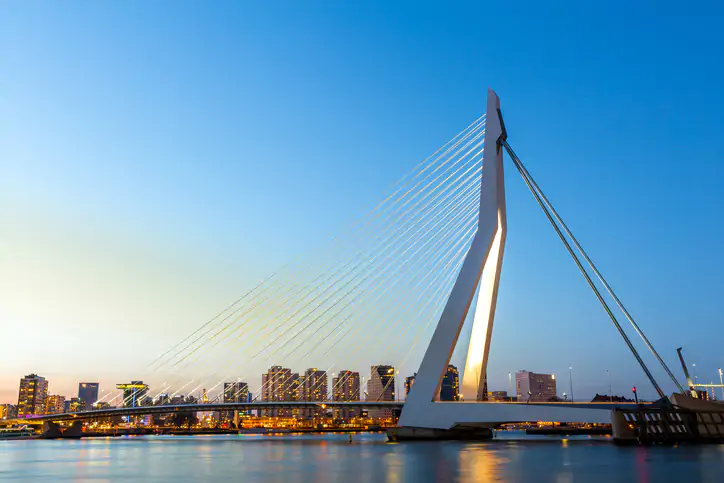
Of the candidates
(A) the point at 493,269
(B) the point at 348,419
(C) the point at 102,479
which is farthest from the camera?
(B) the point at 348,419

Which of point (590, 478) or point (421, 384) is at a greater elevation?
point (421, 384)

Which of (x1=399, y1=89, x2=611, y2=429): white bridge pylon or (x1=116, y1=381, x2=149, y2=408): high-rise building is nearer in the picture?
(x1=399, y1=89, x2=611, y2=429): white bridge pylon

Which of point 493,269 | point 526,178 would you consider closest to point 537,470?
point 493,269

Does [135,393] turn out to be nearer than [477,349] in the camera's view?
No

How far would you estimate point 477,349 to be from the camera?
29.0 metres

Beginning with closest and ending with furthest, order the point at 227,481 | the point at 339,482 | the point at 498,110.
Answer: the point at 339,482, the point at 227,481, the point at 498,110

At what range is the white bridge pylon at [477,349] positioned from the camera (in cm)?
2681

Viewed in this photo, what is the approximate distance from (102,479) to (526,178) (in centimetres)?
2165

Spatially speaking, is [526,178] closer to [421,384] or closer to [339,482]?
[421,384]

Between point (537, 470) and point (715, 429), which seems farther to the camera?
point (715, 429)

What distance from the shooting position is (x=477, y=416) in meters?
26.8

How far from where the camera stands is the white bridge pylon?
26812mm

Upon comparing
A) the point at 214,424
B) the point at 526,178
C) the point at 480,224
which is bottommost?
the point at 214,424

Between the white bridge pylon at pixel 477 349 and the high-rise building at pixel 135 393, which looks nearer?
the white bridge pylon at pixel 477 349
